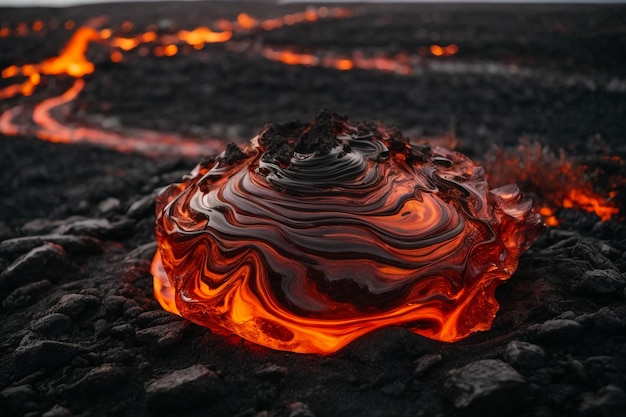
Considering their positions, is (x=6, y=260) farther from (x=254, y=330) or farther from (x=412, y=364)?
(x=412, y=364)

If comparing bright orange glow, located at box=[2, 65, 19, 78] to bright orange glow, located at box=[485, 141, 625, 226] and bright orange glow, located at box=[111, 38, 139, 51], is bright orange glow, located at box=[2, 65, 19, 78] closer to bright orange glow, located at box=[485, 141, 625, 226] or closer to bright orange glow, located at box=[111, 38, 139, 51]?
bright orange glow, located at box=[111, 38, 139, 51]

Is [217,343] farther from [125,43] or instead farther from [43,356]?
[125,43]

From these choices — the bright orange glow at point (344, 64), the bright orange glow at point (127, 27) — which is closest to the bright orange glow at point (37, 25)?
the bright orange glow at point (127, 27)

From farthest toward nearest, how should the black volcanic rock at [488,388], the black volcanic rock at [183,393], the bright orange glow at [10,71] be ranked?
1. the bright orange glow at [10,71]
2. the black volcanic rock at [183,393]
3. the black volcanic rock at [488,388]

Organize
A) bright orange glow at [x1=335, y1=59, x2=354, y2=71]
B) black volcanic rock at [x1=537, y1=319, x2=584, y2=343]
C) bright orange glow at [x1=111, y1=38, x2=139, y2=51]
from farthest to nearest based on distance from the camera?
bright orange glow at [x1=111, y1=38, x2=139, y2=51] < bright orange glow at [x1=335, y1=59, x2=354, y2=71] < black volcanic rock at [x1=537, y1=319, x2=584, y2=343]

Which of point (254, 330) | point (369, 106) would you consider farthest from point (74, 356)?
point (369, 106)

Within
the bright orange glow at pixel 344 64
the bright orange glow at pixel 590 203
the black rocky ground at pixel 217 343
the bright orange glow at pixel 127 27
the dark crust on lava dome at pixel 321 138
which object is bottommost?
the bright orange glow at pixel 344 64

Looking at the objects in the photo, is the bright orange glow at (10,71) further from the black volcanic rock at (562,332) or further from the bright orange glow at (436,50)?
the black volcanic rock at (562,332)

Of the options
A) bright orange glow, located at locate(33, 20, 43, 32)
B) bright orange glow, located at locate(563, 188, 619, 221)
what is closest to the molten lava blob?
bright orange glow, located at locate(563, 188, 619, 221)
